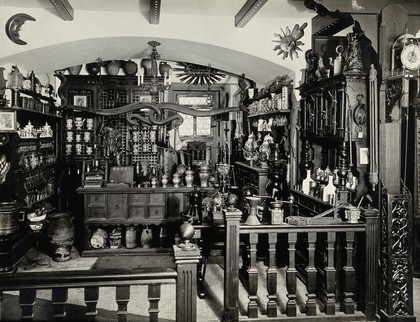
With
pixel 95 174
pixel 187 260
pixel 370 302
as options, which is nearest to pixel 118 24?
pixel 95 174

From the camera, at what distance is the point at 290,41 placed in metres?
6.18

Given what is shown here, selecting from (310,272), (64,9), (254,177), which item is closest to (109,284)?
(310,272)

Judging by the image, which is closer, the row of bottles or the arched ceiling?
the row of bottles

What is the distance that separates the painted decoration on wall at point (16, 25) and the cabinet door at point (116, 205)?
8.79 feet

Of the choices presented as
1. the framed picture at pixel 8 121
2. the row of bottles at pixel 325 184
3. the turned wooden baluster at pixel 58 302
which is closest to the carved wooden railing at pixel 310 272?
the row of bottles at pixel 325 184

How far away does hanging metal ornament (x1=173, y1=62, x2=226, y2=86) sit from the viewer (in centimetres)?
945

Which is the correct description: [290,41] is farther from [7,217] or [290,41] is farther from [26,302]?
[26,302]

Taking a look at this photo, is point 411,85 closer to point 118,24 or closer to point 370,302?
point 370,302

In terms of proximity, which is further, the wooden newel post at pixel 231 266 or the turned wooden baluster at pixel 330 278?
the turned wooden baluster at pixel 330 278

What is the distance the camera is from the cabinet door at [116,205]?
6336mm

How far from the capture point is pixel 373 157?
4125 millimetres

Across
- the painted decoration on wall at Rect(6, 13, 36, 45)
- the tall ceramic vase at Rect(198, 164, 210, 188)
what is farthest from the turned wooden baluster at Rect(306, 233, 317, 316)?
the painted decoration on wall at Rect(6, 13, 36, 45)

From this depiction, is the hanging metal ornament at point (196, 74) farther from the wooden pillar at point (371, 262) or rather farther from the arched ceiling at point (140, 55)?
the wooden pillar at point (371, 262)

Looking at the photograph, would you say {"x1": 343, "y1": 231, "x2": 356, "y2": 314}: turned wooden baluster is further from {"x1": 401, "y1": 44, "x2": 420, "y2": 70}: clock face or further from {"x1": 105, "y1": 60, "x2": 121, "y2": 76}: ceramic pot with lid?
{"x1": 105, "y1": 60, "x2": 121, "y2": 76}: ceramic pot with lid
